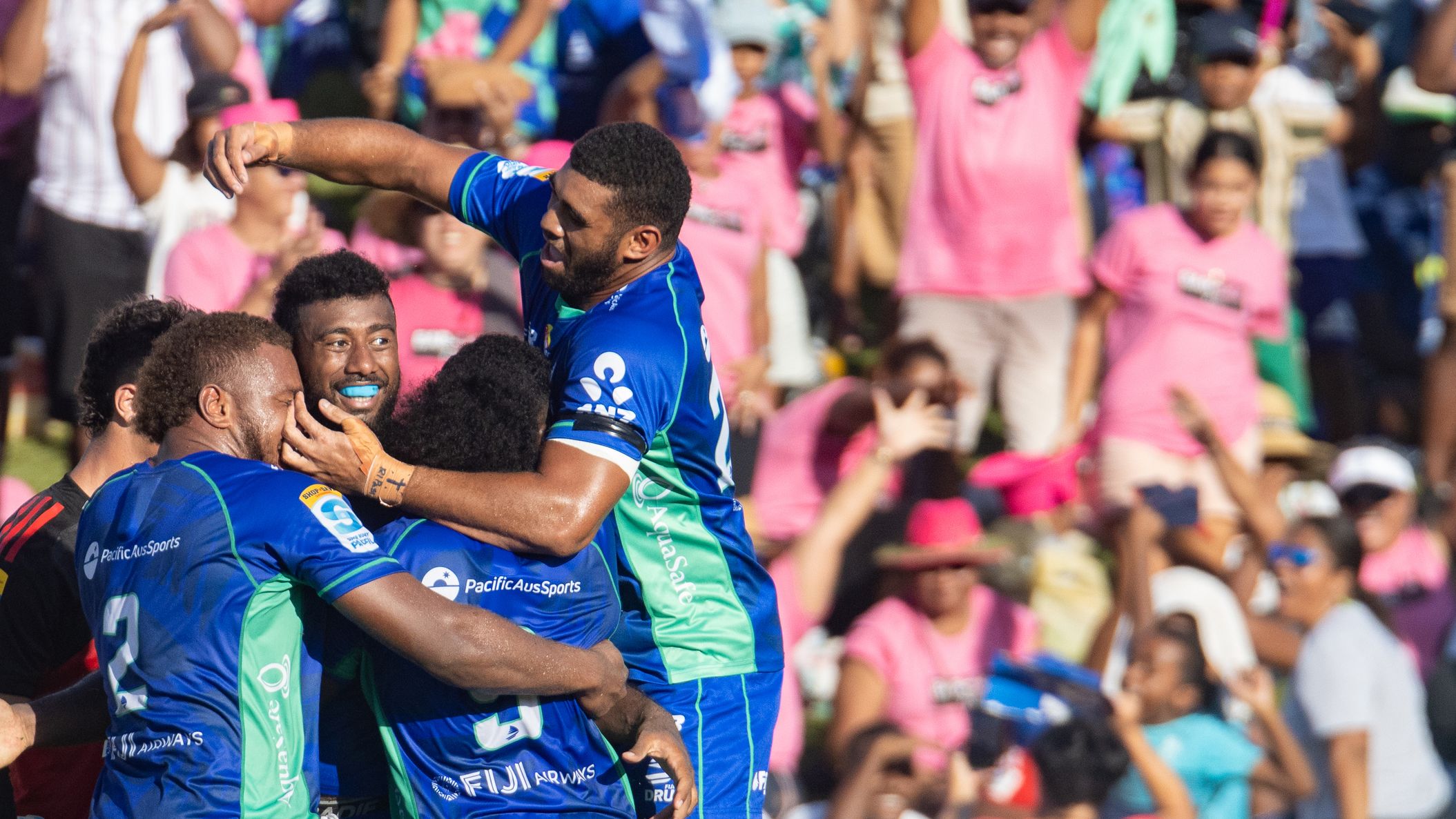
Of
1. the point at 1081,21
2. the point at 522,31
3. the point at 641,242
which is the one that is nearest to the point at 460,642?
the point at 641,242

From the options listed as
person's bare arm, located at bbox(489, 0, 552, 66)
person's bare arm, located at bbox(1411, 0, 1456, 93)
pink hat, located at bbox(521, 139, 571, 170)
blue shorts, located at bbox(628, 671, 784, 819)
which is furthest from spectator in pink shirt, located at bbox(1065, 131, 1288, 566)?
blue shorts, located at bbox(628, 671, 784, 819)

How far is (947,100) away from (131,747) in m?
6.01

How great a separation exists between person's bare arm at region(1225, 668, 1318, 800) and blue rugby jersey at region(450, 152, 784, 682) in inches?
135

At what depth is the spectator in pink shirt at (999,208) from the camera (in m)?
8.61

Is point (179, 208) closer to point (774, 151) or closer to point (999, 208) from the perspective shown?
point (774, 151)

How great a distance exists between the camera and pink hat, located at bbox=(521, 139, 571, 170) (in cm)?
791

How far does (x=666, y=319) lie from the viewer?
4.30 meters

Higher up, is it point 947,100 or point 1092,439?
point 947,100

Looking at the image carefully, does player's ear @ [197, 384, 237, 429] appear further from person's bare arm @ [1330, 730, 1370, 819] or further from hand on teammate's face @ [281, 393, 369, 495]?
person's bare arm @ [1330, 730, 1370, 819]

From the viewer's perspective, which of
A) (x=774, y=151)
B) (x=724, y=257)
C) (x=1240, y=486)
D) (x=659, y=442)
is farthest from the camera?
(x=774, y=151)

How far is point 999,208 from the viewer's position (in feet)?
28.6

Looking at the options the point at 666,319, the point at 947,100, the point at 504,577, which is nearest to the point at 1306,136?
the point at 947,100

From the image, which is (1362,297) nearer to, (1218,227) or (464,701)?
(1218,227)

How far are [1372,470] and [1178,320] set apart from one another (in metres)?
1.21
